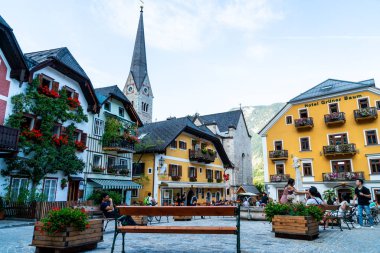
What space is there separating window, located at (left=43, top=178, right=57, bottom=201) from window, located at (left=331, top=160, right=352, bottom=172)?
26244 mm

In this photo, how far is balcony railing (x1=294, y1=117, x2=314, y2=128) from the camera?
31.5m

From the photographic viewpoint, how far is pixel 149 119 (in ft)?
215

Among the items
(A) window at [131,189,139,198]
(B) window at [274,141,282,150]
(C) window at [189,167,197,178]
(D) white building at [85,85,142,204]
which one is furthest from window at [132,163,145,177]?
(B) window at [274,141,282,150]

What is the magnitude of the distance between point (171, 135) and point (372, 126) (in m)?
20.2

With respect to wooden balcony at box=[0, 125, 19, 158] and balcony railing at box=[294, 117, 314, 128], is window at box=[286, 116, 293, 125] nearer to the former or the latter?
balcony railing at box=[294, 117, 314, 128]

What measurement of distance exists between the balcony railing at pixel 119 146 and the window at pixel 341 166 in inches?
821

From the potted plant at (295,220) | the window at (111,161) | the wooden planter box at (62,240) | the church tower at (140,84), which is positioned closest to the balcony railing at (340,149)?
the window at (111,161)

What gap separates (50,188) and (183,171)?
586 inches

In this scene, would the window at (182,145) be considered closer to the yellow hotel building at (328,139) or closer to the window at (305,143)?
the yellow hotel building at (328,139)

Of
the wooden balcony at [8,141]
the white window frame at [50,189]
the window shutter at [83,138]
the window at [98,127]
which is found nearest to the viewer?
the wooden balcony at [8,141]

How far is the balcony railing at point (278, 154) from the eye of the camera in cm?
3225

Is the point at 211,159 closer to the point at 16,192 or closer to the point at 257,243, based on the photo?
the point at 16,192

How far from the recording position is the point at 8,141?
47.2 feet

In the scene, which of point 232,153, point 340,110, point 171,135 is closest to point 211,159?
point 171,135
